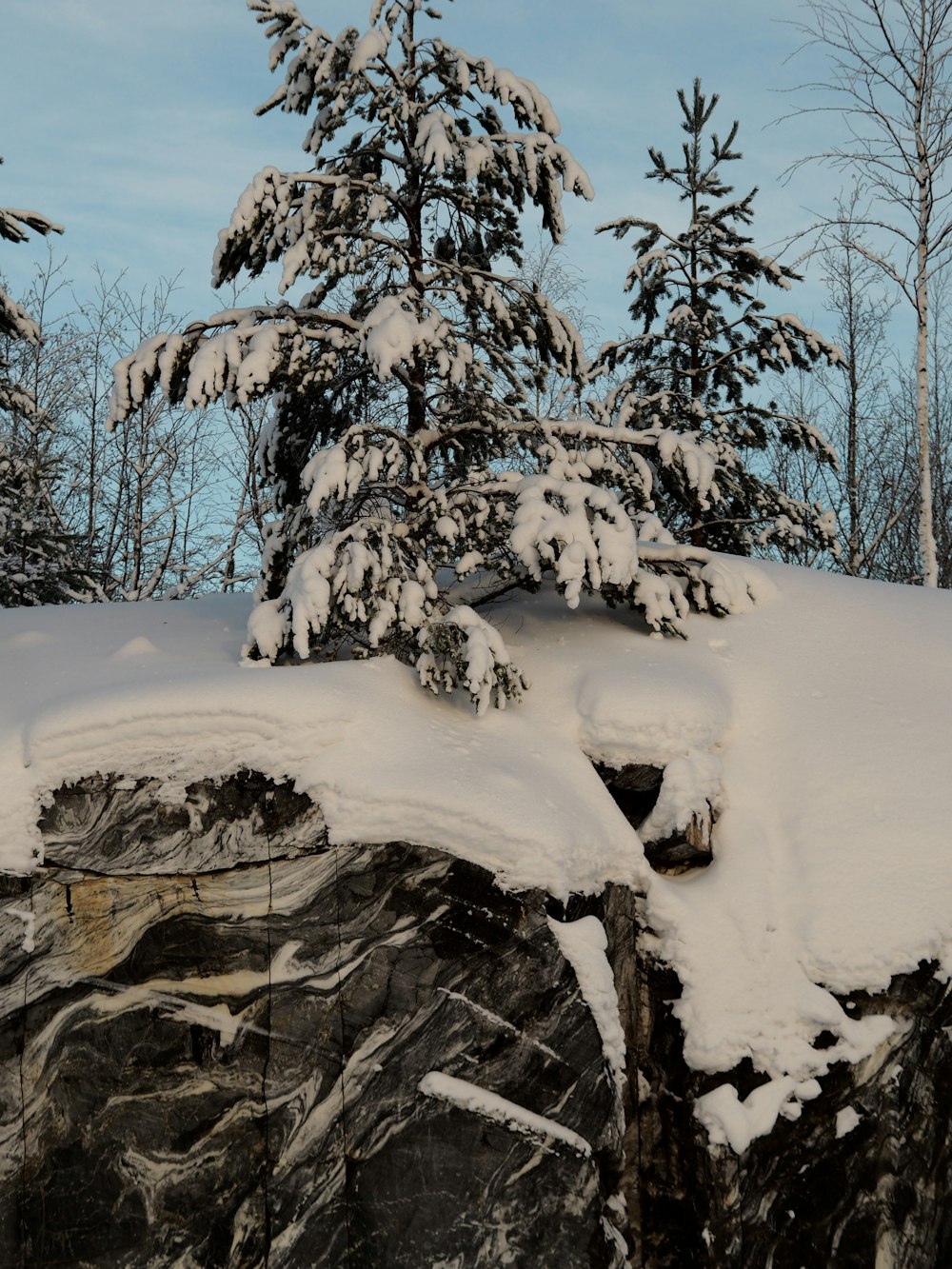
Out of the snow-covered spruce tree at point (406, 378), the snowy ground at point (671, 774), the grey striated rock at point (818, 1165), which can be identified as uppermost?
the snow-covered spruce tree at point (406, 378)

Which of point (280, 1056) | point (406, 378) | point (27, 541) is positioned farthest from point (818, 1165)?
point (27, 541)

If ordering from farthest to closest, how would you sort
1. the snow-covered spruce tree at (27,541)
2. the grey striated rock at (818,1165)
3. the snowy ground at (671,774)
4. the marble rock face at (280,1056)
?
the snow-covered spruce tree at (27,541)
the snowy ground at (671,774)
the grey striated rock at (818,1165)
the marble rock face at (280,1056)

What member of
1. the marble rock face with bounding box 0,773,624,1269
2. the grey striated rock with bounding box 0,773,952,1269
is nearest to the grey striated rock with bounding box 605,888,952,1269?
the grey striated rock with bounding box 0,773,952,1269

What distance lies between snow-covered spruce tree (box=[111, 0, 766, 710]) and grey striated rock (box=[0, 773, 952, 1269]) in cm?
140

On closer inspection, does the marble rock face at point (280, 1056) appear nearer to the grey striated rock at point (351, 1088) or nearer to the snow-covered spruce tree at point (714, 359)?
the grey striated rock at point (351, 1088)

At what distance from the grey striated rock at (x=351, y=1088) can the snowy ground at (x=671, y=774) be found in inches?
6.0

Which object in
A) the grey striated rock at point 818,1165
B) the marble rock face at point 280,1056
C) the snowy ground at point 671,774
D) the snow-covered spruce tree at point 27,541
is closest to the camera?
the marble rock face at point 280,1056

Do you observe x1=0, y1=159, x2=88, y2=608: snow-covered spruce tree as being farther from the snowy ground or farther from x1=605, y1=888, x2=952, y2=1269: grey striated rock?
x1=605, y1=888, x2=952, y2=1269: grey striated rock

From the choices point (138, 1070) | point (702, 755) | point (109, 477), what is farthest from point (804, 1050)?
point (109, 477)

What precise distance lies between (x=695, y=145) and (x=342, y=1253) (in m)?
12.0

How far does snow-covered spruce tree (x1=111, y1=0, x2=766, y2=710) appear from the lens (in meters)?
6.54

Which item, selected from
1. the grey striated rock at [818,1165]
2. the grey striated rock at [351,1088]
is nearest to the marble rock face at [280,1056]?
the grey striated rock at [351,1088]

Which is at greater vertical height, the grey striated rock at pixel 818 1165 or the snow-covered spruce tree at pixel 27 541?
the snow-covered spruce tree at pixel 27 541

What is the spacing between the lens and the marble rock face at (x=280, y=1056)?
5.07 meters
